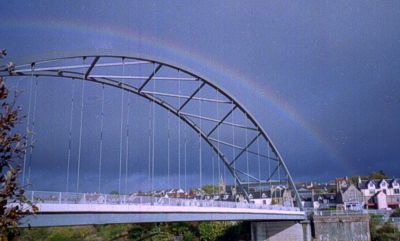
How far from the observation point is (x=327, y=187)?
9044cm

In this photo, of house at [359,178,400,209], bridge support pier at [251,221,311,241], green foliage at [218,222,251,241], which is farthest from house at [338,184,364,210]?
bridge support pier at [251,221,311,241]

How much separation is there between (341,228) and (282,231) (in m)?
5.87

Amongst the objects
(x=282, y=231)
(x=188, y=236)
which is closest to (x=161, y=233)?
(x=188, y=236)

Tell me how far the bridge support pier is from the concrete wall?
1.14m

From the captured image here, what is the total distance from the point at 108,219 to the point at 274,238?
98.3 ft

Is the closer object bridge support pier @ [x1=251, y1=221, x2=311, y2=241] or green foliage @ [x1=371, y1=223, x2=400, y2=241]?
green foliage @ [x1=371, y1=223, x2=400, y2=241]

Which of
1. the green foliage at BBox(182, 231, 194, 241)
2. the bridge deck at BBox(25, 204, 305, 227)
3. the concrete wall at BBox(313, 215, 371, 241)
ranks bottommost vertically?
the green foliage at BBox(182, 231, 194, 241)

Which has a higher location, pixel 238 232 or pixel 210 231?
pixel 210 231

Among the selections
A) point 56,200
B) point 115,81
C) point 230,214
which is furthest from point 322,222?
point 56,200

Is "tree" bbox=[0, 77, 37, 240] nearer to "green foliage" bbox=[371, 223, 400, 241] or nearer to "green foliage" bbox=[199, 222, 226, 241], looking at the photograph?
"green foliage" bbox=[371, 223, 400, 241]

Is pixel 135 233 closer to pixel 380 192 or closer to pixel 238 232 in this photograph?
pixel 238 232

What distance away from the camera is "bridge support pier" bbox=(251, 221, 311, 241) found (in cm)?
4466

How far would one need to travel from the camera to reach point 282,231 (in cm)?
4522

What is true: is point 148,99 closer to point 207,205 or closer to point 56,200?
point 207,205
